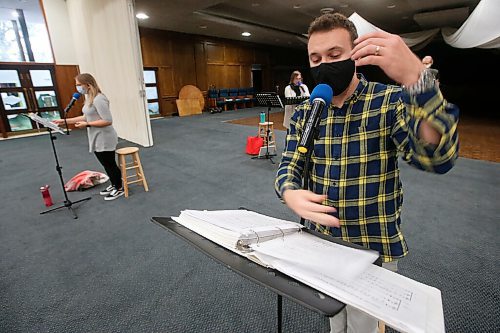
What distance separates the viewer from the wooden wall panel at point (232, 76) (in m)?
12.9

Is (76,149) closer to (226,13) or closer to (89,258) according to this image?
(89,258)

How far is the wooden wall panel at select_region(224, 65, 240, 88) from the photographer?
42.4 feet

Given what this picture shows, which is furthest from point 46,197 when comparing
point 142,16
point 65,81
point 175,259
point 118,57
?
point 142,16

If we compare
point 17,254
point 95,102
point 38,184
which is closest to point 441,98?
point 17,254

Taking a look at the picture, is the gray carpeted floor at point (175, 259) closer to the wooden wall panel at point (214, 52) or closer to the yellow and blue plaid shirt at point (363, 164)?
the yellow and blue plaid shirt at point (363, 164)

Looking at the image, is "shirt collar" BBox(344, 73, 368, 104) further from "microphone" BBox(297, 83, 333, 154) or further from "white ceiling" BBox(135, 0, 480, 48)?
"white ceiling" BBox(135, 0, 480, 48)

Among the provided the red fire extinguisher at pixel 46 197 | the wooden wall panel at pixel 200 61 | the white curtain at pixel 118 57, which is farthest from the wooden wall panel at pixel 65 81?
the red fire extinguisher at pixel 46 197

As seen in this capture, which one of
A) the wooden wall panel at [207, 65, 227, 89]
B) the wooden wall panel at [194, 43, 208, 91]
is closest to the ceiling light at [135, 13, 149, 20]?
the wooden wall panel at [194, 43, 208, 91]

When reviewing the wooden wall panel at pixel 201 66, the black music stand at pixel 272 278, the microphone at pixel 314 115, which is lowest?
the black music stand at pixel 272 278

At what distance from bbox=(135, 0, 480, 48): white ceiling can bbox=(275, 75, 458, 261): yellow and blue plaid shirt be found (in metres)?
6.69

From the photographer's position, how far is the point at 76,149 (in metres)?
5.74

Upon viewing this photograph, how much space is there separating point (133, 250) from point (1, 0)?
27.7 feet

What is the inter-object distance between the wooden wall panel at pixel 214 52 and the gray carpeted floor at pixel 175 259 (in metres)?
9.39

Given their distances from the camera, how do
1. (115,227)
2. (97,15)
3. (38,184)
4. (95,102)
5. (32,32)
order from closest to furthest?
1. (115,227)
2. (95,102)
3. (38,184)
4. (97,15)
5. (32,32)
